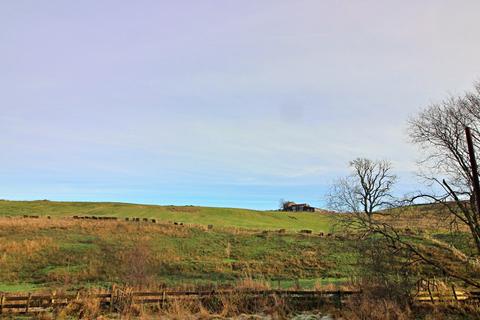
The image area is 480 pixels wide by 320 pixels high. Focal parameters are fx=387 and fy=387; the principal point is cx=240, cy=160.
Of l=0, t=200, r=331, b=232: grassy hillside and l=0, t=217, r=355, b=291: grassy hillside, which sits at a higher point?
l=0, t=200, r=331, b=232: grassy hillside

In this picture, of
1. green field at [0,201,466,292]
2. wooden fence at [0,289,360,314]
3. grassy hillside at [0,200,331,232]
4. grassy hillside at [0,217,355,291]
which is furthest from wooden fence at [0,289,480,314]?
grassy hillside at [0,200,331,232]

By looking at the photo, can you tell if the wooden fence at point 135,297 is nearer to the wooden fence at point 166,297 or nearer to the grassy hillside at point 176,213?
the wooden fence at point 166,297

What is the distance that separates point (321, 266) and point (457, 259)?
16.9 m

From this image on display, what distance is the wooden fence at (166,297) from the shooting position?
17.9 metres

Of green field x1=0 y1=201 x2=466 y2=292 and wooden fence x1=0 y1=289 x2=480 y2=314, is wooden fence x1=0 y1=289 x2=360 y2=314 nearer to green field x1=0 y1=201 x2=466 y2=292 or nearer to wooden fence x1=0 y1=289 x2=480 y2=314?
wooden fence x1=0 y1=289 x2=480 y2=314

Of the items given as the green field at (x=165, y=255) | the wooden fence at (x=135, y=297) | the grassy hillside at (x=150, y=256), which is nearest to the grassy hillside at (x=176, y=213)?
the green field at (x=165, y=255)

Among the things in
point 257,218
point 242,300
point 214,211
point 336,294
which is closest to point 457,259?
point 336,294

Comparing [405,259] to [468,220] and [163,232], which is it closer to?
[468,220]

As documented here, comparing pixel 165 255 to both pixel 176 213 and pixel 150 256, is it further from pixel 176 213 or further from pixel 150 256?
pixel 176 213

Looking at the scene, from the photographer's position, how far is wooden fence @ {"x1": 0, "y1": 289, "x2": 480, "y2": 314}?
17.9 m

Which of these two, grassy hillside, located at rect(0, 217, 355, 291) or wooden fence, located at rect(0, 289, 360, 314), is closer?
wooden fence, located at rect(0, 289, 360, 314)

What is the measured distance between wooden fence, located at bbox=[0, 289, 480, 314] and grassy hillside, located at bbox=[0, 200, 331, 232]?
165 ft

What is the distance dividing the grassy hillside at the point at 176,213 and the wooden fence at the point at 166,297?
50.3 meters

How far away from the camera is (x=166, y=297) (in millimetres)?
19891
